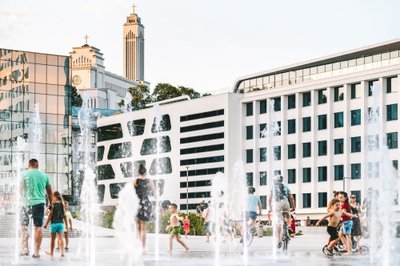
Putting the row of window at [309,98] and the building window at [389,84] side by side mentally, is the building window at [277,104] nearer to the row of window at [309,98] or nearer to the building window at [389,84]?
the row of window at [309,98]

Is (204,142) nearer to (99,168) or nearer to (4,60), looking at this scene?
(99,168)

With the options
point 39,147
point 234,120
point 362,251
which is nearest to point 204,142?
point 234,120

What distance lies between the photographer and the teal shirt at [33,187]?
16.1 meters

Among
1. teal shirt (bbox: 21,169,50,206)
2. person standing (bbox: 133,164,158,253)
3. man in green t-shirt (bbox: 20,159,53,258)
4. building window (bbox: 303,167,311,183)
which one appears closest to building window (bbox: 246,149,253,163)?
building window (bbox: 303,167,311,183)

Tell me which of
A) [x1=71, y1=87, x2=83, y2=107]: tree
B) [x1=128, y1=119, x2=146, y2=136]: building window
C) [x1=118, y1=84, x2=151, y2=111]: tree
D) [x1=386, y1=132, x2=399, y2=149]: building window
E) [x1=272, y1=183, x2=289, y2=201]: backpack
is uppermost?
[x1=71, y1=87, x2=83, y2=107]: tree

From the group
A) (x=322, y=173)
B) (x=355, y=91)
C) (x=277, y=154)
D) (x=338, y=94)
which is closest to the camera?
(x=355, y=91)

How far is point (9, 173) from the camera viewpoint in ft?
208

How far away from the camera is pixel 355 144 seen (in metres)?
73.4

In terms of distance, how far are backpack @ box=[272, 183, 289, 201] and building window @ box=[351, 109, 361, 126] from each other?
5397cm

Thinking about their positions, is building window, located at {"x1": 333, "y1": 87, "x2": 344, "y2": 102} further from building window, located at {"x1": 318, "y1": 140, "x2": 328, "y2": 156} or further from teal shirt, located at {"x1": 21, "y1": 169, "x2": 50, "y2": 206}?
teal shirt, located at {"x1": 21, "y1": 169, "x2": 50, "y2": 206}

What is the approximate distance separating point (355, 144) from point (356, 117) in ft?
7.64

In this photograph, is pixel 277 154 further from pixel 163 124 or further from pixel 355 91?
pixel 163 124

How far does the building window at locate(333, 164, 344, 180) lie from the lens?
2913 inches

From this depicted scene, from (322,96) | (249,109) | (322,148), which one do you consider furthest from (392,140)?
Answer: (249,109)
